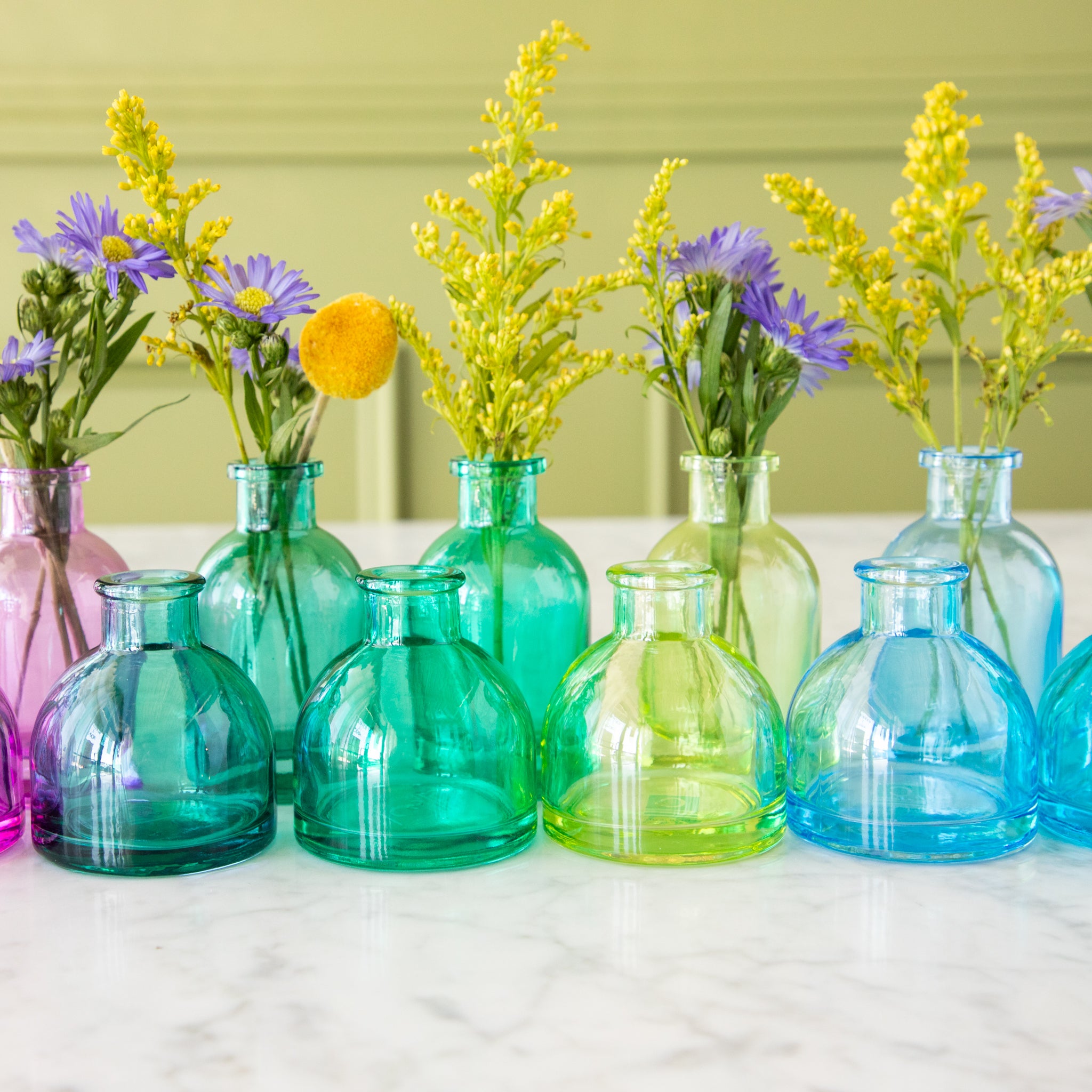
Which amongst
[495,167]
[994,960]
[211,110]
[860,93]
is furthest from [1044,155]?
[994,960]

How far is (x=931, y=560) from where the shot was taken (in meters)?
0.55

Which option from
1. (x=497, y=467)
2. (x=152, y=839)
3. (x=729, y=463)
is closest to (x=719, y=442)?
(x=729, y=463)

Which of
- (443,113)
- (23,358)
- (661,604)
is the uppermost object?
(443,113)

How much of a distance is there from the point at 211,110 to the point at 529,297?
0.81m

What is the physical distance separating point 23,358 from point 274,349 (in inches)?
4.5

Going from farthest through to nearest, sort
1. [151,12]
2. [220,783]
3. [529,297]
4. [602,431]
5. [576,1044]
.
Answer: [602,431] → [151,12] → [529,297] → [220,783] → [576,1044]

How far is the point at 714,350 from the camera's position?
596 millimetres

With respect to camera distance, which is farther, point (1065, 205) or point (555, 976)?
point (1065, 205)

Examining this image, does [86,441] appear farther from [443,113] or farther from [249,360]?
[443,113]

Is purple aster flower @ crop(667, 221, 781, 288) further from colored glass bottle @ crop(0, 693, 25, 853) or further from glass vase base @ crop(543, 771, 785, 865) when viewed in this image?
colored glass bottle @ crop(0, 693, 25, 853)

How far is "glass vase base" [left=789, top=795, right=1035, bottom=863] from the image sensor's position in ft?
1.71

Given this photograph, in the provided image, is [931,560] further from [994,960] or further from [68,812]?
[68,812]

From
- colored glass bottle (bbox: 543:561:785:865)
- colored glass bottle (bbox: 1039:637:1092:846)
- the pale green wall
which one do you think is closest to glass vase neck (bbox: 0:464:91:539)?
colored glass bottle (bbox: 543:561:785:865)

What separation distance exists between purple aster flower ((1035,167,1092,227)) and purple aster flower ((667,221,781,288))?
140 mm
